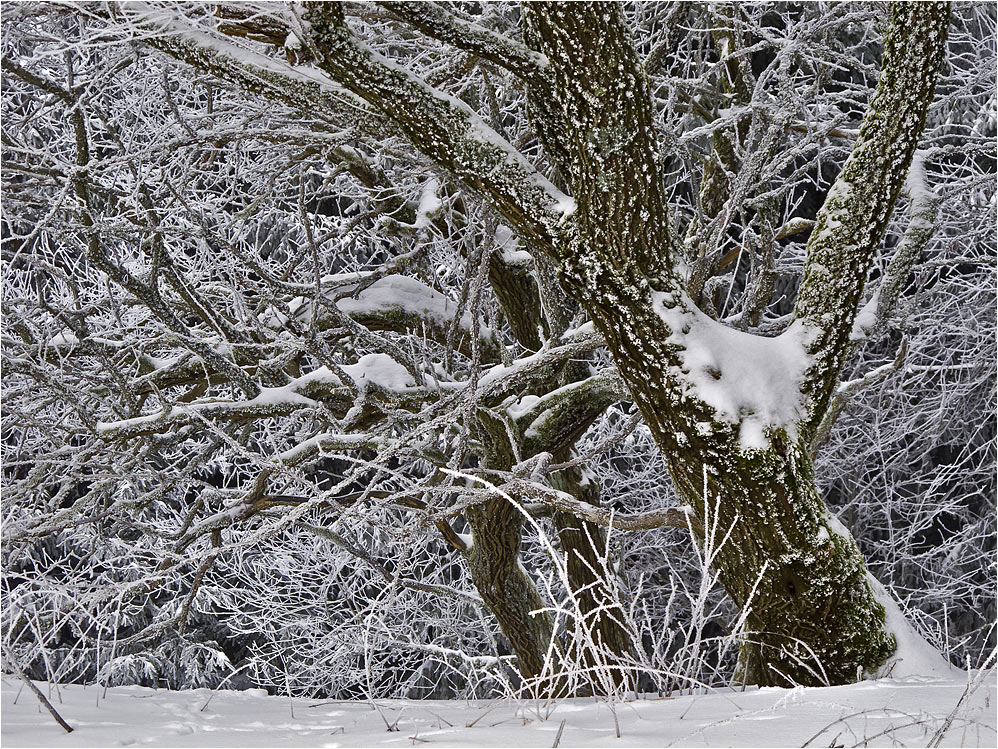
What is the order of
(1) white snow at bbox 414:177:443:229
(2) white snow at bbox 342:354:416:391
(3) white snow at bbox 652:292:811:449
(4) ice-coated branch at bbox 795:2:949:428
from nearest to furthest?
(3) white snow at bbox 652:292:811:449, (4) ice-coated branch at bbox 795:2:949:428, (2) white snow at bbox 342:354:416:391, (1) white snow at bbox 414:177:443:229

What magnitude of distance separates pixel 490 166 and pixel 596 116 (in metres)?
0.38

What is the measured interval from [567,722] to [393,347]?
6.94ft

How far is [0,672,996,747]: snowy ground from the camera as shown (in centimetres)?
209

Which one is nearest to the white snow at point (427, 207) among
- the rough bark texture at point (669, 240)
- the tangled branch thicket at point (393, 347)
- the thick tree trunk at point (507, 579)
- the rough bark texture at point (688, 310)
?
the tangled branch thicket at point (393, 347)

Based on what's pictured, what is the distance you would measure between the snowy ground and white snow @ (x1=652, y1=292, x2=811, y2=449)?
2.83 feet

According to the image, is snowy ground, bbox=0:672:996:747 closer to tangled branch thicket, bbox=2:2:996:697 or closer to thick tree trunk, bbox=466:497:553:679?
tangled branch thicket, bbox=2:2:996:697

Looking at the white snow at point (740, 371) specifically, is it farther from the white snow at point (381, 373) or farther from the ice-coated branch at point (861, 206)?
the white snow at point (381, 373)

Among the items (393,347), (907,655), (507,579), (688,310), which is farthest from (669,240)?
(507,579)

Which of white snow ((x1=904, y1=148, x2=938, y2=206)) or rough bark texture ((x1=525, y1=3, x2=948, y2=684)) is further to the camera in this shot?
white snow ((x1=904, y1=148, x2=938, y2=206))

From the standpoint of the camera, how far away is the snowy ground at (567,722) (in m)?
2.09

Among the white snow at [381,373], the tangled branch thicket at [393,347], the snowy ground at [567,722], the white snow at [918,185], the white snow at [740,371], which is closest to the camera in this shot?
the snowy ground at [567,722]

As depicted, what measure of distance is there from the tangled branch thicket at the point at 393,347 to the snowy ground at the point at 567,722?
0.15m

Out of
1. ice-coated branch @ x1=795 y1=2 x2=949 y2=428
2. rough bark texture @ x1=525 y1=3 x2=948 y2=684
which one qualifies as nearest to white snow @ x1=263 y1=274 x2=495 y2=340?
rough bark texture @ x1=525 y1=3 x2=948 y2=684

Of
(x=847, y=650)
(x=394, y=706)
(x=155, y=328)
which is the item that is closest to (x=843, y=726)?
(x=847, y=650)
